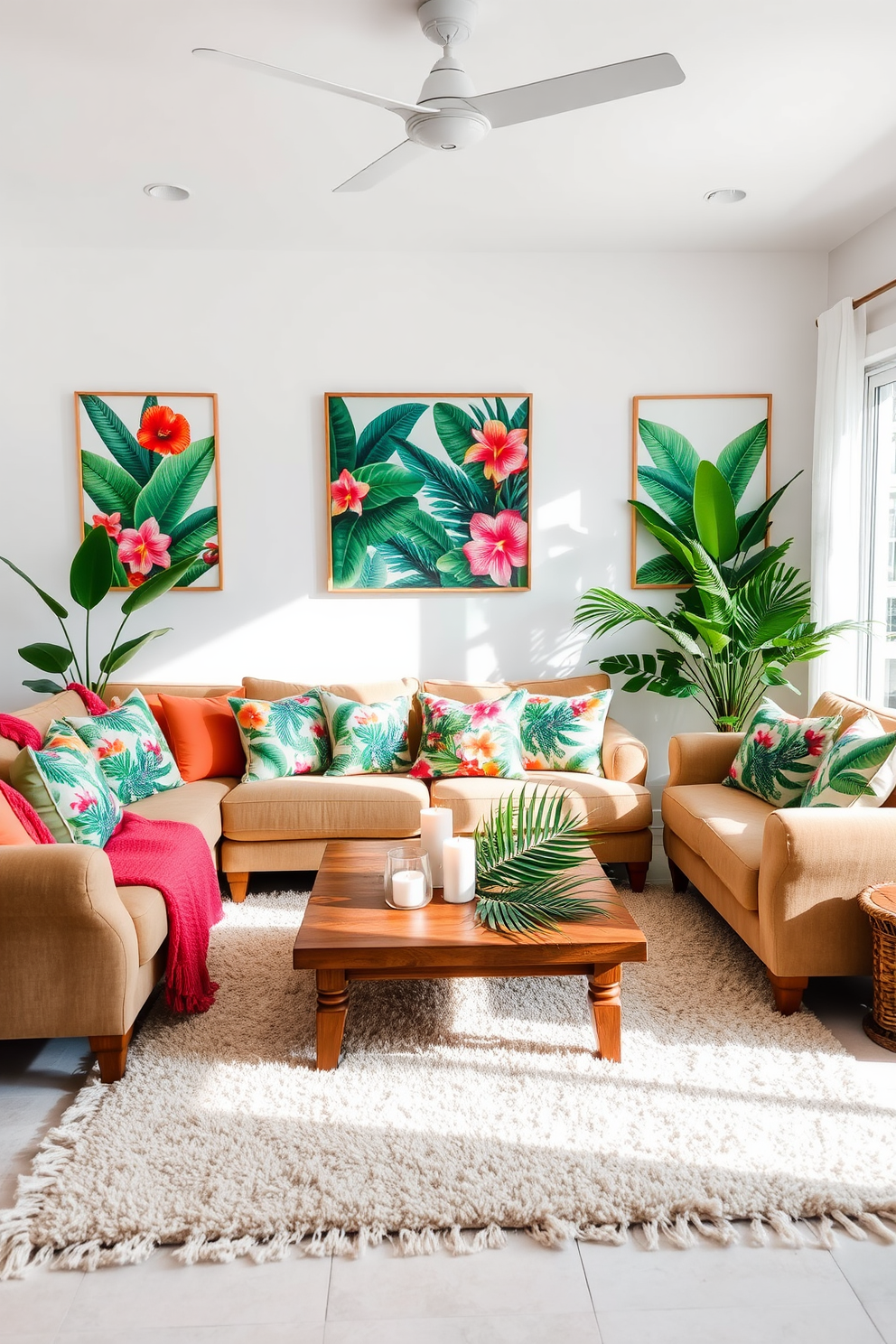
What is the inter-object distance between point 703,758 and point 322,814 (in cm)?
155

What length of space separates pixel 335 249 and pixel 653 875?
3.22m

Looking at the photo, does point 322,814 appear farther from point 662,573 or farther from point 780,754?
point 662,573

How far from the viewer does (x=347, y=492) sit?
4.45 metres

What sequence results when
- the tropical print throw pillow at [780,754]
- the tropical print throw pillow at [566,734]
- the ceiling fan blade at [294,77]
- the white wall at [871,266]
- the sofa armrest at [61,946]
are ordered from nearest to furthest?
the ceiling fan blade at [294,77] → the sofa armrest at [61,946] → the tropical print throw pillow at [780,754] → the white wall at [871,266] → the tropical print throw pillow at [566,734]

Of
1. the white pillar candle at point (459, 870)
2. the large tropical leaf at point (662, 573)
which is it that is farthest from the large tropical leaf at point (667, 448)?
the white pillar candle at point (459, 870)

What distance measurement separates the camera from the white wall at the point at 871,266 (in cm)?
384

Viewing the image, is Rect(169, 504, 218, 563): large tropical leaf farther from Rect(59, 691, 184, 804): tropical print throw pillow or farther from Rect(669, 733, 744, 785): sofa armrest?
Rect(669, 733, 744, 785): sofa armrest

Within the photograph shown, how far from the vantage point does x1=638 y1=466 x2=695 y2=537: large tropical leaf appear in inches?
177

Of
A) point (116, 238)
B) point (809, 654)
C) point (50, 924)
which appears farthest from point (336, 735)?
point (116, 238)

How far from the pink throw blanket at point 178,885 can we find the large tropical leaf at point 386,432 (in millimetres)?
2155

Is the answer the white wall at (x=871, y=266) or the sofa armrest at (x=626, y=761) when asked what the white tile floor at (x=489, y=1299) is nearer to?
the sofa armrest at (x=626, y=761)

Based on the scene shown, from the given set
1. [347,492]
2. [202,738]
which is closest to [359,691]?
[202,738]

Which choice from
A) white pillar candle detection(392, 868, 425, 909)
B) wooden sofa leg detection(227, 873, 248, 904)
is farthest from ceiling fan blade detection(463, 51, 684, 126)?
wooden sofa leg detection(227, 873, 248, 904)

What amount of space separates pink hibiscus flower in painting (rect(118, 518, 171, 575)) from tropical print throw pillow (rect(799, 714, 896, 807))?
3.09 meters
